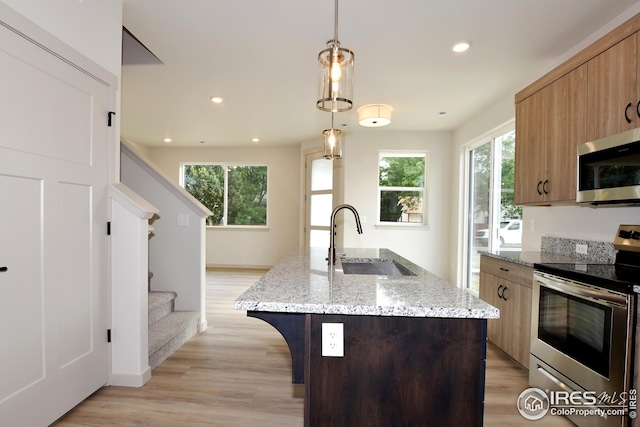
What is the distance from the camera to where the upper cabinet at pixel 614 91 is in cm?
189

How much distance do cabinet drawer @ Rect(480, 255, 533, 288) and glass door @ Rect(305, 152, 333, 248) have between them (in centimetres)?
333

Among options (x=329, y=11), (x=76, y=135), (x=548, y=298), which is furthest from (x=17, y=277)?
(x=548, y=298)

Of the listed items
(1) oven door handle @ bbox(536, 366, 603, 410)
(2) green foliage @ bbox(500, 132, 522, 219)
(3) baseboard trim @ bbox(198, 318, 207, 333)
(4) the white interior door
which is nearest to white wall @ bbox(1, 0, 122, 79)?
(4) the white interior door

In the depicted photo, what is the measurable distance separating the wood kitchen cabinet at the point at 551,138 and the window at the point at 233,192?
5.17 metres

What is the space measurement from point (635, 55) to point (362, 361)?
2247 millimetres

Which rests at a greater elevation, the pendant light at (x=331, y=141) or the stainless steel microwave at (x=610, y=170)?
the pendant light at (x=331, y=141)

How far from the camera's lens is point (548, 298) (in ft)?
7.13

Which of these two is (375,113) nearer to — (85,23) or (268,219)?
(85,23)

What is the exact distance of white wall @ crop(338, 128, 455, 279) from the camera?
18.1 ft

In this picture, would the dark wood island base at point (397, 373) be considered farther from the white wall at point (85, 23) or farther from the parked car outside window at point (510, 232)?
the parked car outside window at point (510, 232)

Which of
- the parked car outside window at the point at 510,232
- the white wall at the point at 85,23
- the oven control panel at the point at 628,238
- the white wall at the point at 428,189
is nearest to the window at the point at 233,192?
the white wall at the point at 428,189

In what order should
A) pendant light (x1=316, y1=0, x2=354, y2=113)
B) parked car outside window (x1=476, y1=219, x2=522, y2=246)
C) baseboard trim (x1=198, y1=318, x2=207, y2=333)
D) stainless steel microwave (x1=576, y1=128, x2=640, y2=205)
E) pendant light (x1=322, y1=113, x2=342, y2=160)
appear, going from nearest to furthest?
pendant light (x1=316, y1=0, x2=354, y2=113) < stainless steel microwave (x1=576, y1=128, x2=640, y2=205) < pendant light (x1=322, y1=113, x2=342, y2=160) < baseboard trim (x1=198, y1=318, x2=207, y2=333) < parked car outside window (x1=476, y1=219, x2=522, y2=246)

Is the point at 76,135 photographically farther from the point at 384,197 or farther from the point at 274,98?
the point at 384,197

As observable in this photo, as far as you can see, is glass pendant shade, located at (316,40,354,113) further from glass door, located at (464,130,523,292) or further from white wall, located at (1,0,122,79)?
→ glass door, located at (464,130,523,292)
